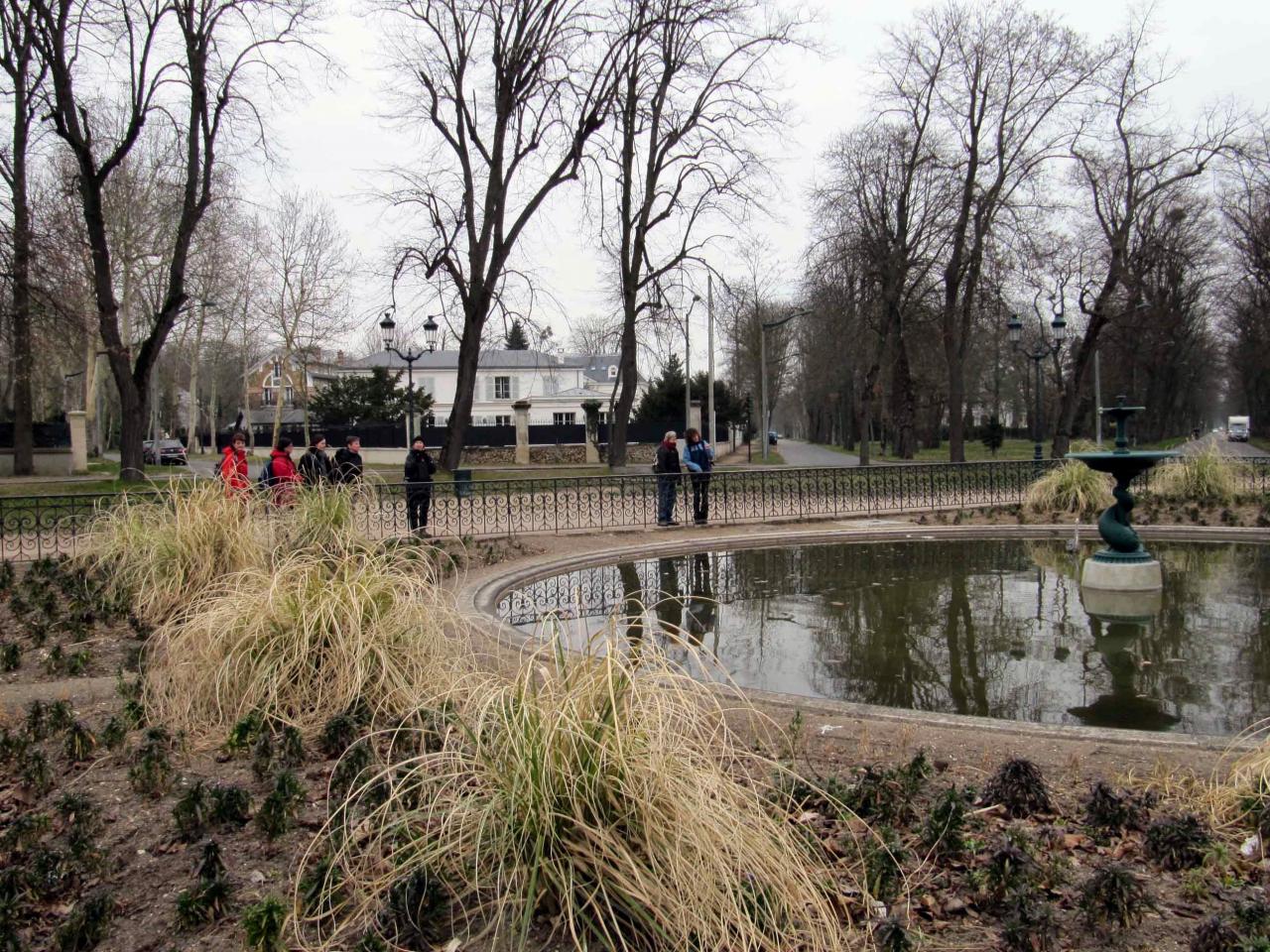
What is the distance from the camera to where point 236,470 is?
34.9ft

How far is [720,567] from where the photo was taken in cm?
1251

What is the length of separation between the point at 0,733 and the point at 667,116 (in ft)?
86.0

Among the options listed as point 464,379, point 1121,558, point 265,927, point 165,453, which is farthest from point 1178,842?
point 165,453

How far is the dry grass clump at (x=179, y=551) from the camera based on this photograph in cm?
818

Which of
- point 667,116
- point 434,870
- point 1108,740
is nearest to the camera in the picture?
point 434,870


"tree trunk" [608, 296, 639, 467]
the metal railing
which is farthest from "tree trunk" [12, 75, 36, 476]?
"tree trunk" [608, 296, 639, 467]

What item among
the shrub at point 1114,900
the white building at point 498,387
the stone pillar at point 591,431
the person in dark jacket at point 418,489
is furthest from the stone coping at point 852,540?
the white building at point 498,387

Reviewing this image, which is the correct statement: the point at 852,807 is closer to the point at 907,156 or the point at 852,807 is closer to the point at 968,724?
the point at 968,724

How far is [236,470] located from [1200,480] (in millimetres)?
16032

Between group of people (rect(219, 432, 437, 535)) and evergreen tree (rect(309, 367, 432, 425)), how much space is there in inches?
1562

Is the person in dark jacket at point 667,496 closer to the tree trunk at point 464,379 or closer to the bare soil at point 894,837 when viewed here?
the bare soil at point 894,837

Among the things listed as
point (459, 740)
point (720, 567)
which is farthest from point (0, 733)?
point (720, 567)

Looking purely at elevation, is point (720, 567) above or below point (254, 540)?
below

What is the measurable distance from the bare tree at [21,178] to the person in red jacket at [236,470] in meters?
9.24
